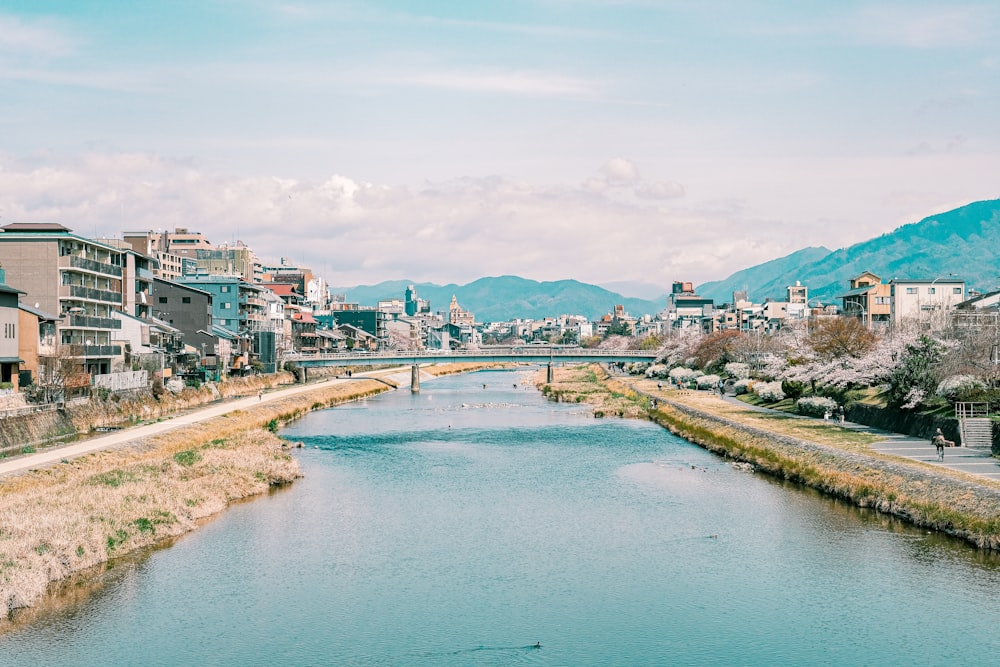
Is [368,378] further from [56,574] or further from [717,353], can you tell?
[56,574]

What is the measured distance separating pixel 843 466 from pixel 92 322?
5002 centimetres

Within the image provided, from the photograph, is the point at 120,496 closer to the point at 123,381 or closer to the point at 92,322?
the point at 123,381

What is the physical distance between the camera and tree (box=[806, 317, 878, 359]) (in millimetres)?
67750

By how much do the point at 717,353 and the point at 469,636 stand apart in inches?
3872

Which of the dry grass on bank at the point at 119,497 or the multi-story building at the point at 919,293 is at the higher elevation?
the multi-story building at the point at 919,293

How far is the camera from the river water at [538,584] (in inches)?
888

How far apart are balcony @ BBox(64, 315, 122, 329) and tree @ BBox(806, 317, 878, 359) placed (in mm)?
52120

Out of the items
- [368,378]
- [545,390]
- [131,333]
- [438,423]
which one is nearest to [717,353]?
[545,390]

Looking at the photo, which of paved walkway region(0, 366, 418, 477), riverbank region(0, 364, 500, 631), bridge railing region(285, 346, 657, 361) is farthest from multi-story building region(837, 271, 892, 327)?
riverbank region(0, 364, 500, 631)

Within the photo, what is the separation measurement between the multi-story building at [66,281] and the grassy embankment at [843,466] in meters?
41.2

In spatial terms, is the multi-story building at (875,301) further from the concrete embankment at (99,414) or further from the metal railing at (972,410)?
the concrete embankment at (99,414)

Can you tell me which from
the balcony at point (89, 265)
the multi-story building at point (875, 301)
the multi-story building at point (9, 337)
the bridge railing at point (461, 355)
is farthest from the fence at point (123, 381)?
the multi-story building at point (875, 301)

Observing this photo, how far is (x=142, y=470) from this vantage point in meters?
39.4

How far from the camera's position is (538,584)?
1089 inches
